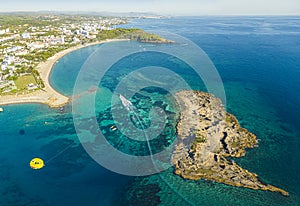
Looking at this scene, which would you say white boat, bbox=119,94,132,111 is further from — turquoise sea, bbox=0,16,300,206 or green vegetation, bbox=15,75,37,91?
green vegetation, bbox=15,75,37,91

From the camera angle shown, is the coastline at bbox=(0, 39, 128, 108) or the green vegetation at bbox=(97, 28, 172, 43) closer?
the coastline at bbox=(0, 39, 128, 108)

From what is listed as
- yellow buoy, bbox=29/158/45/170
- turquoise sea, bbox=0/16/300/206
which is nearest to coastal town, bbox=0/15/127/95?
turquoise sea, bbox=0/16/300/206

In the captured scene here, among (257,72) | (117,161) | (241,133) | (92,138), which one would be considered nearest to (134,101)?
(92,138)

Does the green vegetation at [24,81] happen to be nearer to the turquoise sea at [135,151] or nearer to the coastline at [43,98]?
the coastline at [43,98]

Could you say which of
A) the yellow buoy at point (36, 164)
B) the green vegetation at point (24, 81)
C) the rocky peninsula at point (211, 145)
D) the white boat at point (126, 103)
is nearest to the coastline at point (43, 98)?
A: the green vegetation at point (24, 81)

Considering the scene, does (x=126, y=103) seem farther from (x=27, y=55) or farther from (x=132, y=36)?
(x=132, y=36)
